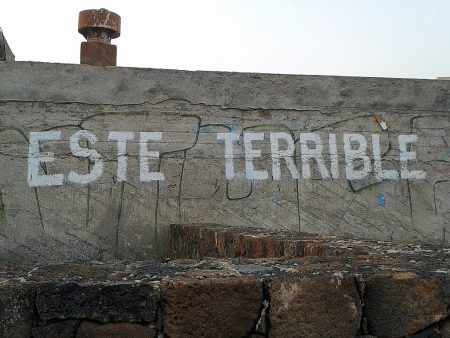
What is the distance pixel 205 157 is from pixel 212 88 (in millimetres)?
866

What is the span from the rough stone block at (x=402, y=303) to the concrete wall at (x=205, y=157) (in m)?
4.66

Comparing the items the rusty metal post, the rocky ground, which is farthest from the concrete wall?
the rocky ground

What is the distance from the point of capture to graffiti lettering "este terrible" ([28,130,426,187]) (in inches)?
252

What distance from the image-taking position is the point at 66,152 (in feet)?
21.1

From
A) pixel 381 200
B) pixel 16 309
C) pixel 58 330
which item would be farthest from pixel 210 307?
pixel 381 200

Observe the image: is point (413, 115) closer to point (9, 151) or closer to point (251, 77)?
point (251, 77)

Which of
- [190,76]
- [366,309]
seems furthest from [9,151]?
[366,309]

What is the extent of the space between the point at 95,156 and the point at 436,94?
178 inches

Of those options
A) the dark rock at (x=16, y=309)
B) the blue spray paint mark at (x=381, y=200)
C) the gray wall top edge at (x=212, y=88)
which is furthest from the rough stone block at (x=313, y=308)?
the blue spray paint mark at (x=381, y=200)

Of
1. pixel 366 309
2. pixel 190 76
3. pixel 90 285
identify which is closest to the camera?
pixel 90 285

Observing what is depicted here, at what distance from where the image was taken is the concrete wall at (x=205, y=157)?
6.38 meters

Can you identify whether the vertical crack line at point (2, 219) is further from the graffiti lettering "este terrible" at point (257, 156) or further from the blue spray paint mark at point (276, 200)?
the blue spray paint mark at point (276, 200)

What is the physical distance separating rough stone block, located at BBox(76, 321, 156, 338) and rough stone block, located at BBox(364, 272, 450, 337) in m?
0.84

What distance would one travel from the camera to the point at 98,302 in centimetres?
189
